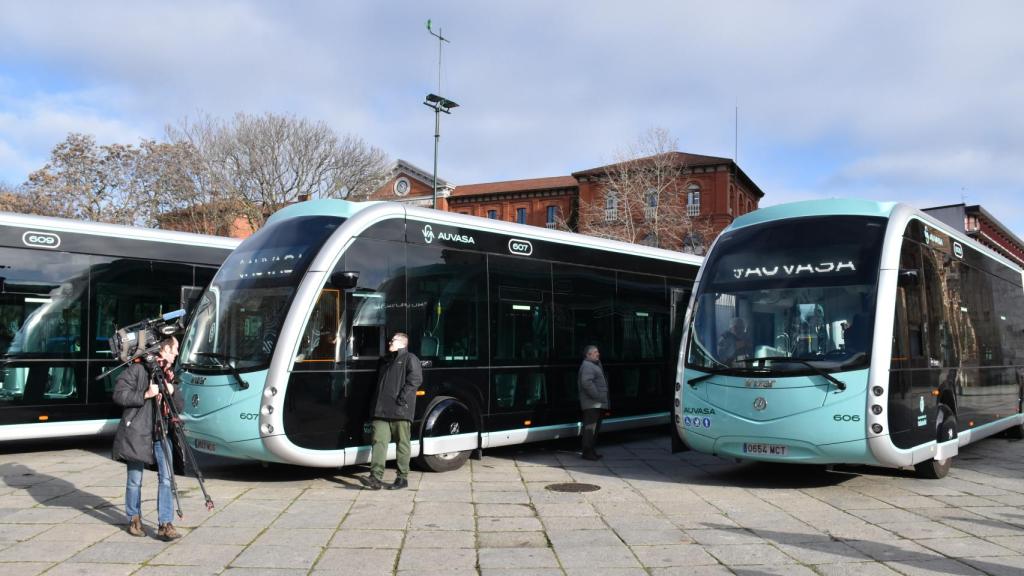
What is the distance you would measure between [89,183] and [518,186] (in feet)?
144

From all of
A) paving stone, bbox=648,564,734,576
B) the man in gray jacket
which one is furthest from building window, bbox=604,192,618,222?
paving stone, bbox=648,564,734,576

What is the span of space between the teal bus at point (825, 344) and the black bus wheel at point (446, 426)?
260cm

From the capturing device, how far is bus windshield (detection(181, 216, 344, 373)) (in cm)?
914

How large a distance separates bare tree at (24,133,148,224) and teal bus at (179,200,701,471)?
3049 centimetres

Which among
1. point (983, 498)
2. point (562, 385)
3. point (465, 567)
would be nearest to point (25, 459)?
point (562, 385)

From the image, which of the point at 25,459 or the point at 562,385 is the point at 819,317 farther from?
the point at 25,459

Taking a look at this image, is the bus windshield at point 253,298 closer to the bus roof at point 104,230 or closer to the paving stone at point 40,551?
the paving stone at point 40,551

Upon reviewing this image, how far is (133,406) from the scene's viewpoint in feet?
21.6

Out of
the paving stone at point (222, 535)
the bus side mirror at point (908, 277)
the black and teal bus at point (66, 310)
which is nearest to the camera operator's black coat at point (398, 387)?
the paving stone at point (222, 535)

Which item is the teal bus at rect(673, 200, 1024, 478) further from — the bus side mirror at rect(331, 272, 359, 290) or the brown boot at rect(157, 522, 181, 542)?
the brown boot at rect(157, 522, 181, 542)

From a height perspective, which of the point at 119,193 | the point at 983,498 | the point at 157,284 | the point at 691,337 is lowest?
the point at 983,498

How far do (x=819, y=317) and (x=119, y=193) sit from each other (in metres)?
36.3

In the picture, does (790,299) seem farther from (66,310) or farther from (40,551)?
(66,310)

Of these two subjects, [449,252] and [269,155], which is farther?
[269,155]
